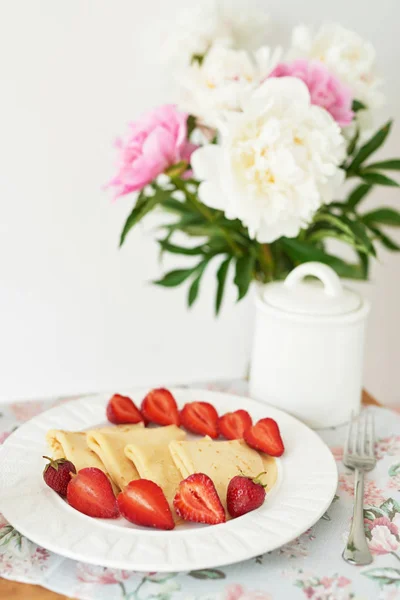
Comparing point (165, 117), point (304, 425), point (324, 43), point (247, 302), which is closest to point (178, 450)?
point (304, 425)

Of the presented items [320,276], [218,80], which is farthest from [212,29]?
[320,276]

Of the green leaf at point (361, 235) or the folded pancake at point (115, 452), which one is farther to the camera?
the green leaf at point (361, 235)

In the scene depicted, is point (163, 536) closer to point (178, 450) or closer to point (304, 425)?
point (178, 450)

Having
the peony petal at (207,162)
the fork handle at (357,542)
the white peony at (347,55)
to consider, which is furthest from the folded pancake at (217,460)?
the white peony at (347,55)

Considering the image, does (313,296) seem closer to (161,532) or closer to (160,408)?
(160,408)

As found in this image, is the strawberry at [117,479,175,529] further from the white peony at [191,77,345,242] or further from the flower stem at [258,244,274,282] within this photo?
the flower stem at [258,244,274,282]

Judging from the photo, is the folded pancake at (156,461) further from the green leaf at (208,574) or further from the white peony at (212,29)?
the white peony at (212,29)
